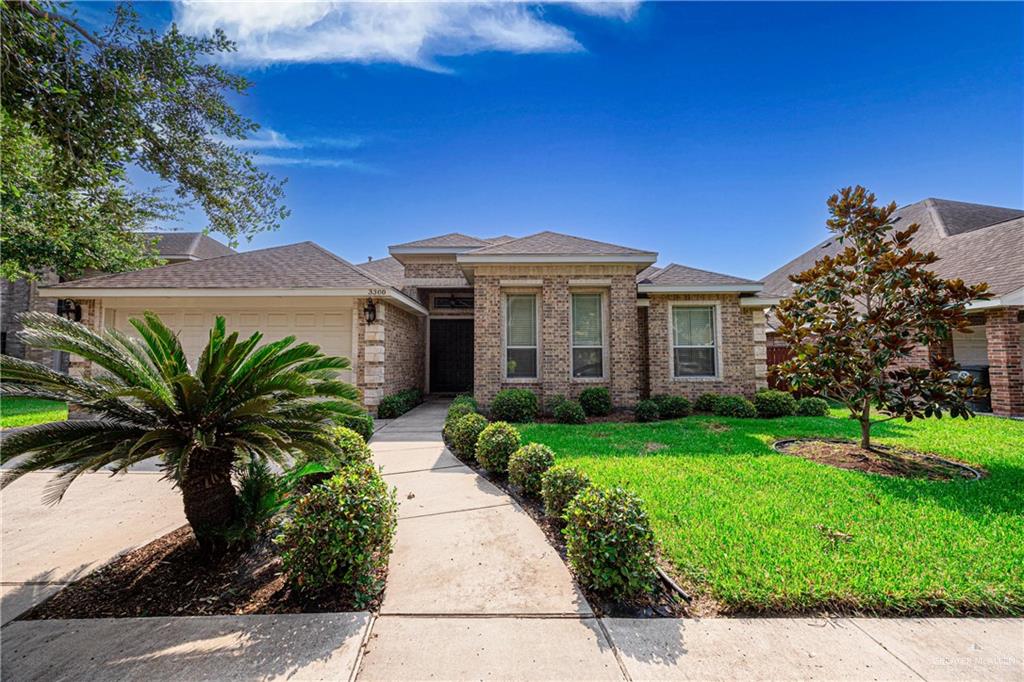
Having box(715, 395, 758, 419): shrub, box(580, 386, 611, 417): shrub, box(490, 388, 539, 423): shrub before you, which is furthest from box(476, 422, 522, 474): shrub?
box(715, 395, 758, 419): shrub

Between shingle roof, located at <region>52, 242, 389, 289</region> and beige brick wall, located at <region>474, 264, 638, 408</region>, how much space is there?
2680 mm

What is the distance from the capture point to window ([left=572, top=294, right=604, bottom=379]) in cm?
966

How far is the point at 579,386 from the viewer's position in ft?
31.0

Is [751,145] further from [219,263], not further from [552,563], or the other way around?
[219,263]

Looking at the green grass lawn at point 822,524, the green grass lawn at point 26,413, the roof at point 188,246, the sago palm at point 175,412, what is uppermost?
the roof at point 188,246

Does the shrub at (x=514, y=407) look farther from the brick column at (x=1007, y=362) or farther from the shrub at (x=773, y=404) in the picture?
the brick column at (x=1007, y=362)

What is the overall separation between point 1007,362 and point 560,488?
12.6 m

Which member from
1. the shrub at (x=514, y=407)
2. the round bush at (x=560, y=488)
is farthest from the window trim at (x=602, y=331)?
the round bush at (x=560, y=488)

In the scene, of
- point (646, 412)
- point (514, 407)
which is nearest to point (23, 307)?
point (514, 407)

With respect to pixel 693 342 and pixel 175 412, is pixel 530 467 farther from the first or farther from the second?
pixel 693 342

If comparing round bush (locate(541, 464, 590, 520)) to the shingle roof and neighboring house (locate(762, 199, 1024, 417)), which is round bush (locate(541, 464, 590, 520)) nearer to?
neighboring house (locate(762, 199, 1024, 417))

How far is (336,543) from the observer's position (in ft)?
8.62

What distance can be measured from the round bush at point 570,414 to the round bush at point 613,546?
5412 mm

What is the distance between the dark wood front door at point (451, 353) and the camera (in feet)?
45.7
